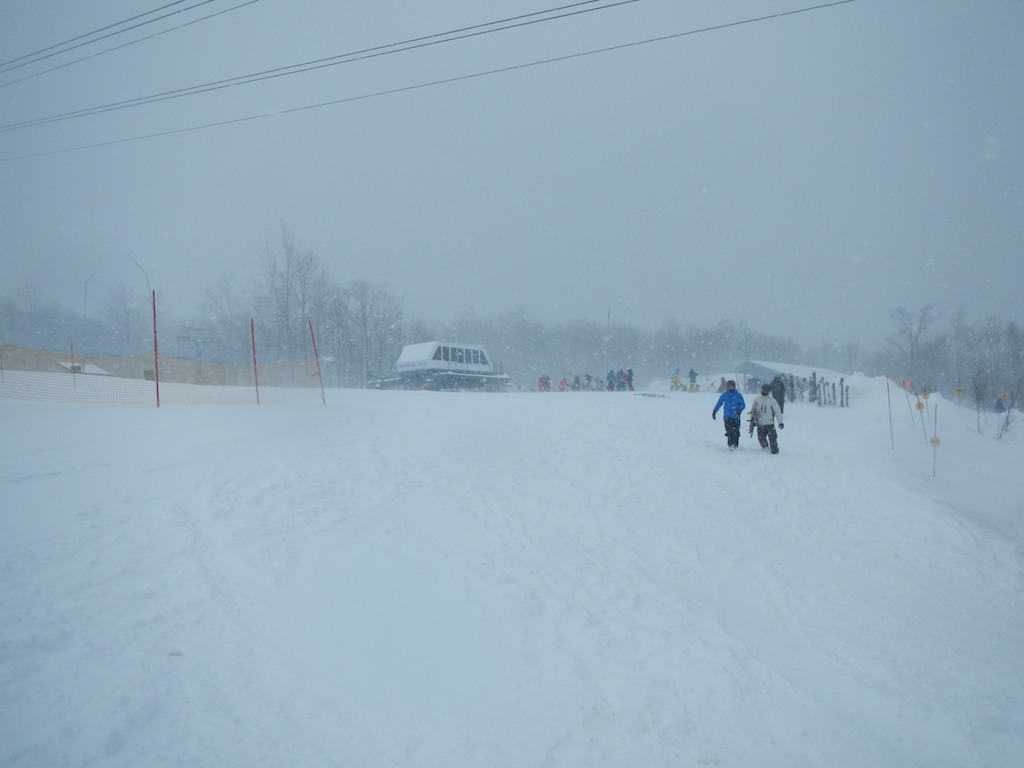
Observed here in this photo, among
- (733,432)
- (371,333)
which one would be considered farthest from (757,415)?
(371,333)

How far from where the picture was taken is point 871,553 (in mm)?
8289

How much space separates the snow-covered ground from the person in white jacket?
2160 mm

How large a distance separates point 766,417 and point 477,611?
10444 mm

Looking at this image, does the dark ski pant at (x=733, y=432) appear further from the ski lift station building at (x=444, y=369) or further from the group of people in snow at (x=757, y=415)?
the ski lift station building at (x=444, y=369)

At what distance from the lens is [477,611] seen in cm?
581

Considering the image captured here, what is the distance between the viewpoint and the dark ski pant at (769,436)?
13.5 meters

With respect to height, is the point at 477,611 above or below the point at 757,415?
below

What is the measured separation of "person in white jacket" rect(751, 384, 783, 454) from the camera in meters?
13.5

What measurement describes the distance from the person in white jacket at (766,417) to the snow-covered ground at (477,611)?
216 centimetres

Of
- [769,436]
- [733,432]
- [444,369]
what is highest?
[444,369]

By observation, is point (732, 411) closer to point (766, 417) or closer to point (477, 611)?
point (766, 417)

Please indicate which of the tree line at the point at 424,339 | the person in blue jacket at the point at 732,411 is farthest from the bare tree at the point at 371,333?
the person in blue jacket at the point at 732,411

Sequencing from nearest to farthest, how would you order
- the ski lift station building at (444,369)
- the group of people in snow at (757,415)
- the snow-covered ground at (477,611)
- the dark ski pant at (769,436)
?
the snow-covered ground at (477,611), the dark ski pant at (769,436), the group of people in snow at (757,415), the ski lift station building at (444,369)

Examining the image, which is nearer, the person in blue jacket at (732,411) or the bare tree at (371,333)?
the person in blue jacket at (732,411)
